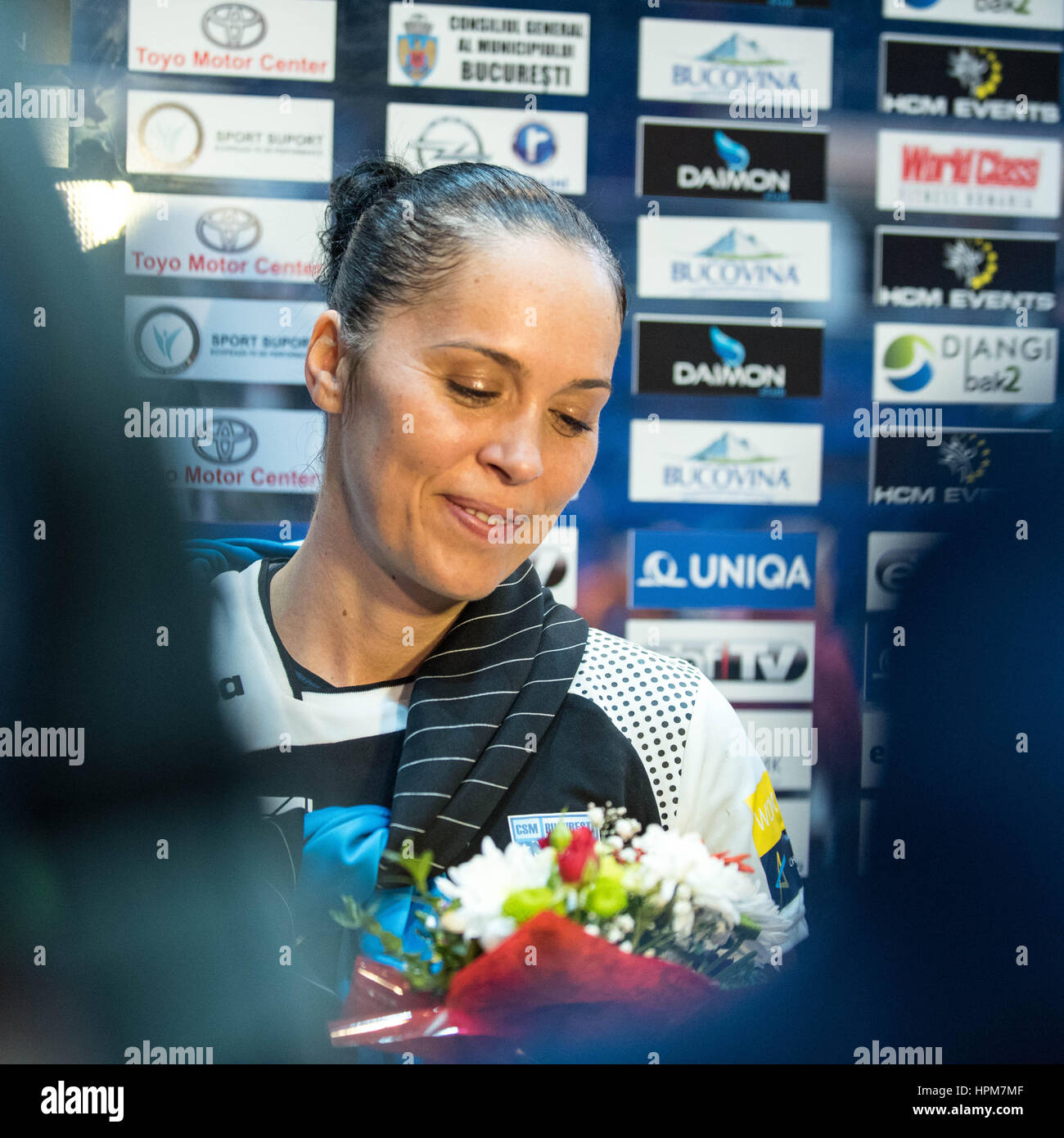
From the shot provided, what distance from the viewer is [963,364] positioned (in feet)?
5.16

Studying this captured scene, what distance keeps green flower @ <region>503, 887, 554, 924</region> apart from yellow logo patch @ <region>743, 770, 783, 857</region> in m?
0.45

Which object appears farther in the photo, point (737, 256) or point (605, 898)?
point (737, 256)

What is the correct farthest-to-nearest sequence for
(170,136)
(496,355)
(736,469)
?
(736,469)
(170,136)
(496,355)

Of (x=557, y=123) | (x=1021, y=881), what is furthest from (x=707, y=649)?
(x=557, y=123)

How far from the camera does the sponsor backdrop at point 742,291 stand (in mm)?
1508

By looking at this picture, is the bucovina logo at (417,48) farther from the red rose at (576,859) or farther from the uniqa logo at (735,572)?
the red rose at (576,859)

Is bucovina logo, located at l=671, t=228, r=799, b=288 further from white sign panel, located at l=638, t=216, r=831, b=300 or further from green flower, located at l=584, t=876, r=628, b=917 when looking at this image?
green flower, located at l=584, t=876, r=628, b=917

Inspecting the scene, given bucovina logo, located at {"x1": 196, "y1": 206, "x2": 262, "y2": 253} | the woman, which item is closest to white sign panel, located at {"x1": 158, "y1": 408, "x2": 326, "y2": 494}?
the woman

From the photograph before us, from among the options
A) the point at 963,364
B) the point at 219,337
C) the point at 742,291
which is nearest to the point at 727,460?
the point at 742,291

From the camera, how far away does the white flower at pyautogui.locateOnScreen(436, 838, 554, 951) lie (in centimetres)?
106

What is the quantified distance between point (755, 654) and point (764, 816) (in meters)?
0.27

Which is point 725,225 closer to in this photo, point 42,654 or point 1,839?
point 42,654

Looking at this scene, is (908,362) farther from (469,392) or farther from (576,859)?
(576,859)
